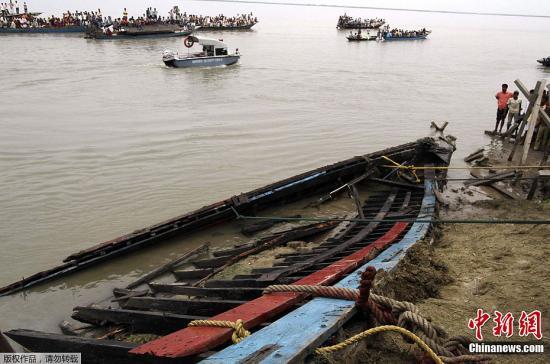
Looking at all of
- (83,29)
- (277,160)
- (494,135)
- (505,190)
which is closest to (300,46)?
(83,29)

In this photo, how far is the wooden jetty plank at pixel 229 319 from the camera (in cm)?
300

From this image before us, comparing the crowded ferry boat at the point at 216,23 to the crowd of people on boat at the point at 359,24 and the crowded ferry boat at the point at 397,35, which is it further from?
the crowded ferry boat at the point at 397,35

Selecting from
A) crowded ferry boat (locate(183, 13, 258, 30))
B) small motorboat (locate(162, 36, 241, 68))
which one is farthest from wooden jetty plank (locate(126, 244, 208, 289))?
crowded ferry boat (locate(183, 13, 258, 30))

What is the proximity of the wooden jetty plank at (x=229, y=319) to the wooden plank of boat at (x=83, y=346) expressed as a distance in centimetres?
28

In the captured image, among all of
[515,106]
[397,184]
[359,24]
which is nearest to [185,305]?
[397,184]

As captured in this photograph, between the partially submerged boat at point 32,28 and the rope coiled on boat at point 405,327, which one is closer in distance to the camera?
the rope coiled on boat at point 405,327

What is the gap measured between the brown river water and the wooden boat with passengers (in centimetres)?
44

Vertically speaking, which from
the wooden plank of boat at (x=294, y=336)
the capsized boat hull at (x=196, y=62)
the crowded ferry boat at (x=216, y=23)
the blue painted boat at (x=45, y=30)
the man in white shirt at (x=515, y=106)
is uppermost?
the crowded ferry boat at (x=216, y=23)

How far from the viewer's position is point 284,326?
128 inches

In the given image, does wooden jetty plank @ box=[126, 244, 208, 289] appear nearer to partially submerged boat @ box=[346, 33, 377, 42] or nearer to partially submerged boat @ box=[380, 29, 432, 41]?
partially submerged boat @ box=[346, 33, 377, 42]

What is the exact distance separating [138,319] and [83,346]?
0.94 meters

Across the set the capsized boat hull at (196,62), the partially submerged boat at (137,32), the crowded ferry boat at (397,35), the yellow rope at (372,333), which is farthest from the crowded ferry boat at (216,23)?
the yellow rope at (372,333)

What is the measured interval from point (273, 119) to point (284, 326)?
1557cm

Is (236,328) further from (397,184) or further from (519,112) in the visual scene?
(519,112)
